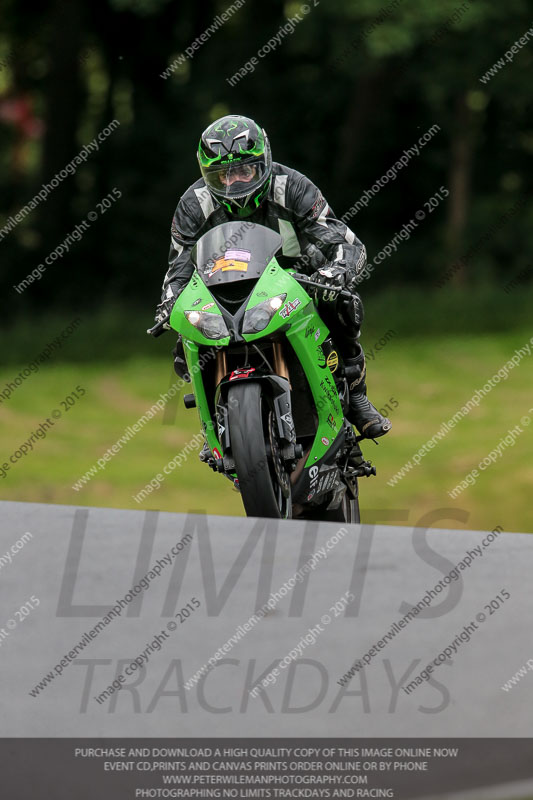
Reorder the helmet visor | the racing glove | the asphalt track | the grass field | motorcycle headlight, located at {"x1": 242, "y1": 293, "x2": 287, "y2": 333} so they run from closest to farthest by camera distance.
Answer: the asphalt track < motorcycle headlight, located at {"x1": 242, "y1": 293, "x2": 287, "y2": 333} < the helmet visor < the racing glove < the grass field

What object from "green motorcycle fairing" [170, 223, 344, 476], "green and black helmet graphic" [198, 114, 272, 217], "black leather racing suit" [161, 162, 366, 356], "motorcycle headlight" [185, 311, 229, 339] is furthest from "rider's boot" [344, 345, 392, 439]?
"green and black helmet graphic" [198, 114, 272, 217]

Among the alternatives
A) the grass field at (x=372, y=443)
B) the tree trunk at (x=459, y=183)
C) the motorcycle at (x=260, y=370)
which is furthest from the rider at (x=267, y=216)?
the tree trunk at (x=459, y=183)

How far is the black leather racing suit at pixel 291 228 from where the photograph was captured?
5.84 m

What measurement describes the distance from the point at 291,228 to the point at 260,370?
0.84 metres

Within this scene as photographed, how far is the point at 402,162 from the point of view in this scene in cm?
2339

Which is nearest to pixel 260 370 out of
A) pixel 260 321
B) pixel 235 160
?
pixel 260 321

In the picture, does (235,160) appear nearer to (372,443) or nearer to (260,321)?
(260,321)

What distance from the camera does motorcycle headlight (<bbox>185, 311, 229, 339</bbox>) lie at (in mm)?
5445

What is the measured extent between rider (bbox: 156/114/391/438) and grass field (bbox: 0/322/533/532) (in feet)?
21.2

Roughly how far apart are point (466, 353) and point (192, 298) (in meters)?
14.4

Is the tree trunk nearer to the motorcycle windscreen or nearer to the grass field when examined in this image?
the grass field

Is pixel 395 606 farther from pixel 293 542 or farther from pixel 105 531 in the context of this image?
pixel 105 531

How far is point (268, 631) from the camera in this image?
4.30 metres

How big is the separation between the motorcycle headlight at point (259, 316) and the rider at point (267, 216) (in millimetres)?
334
